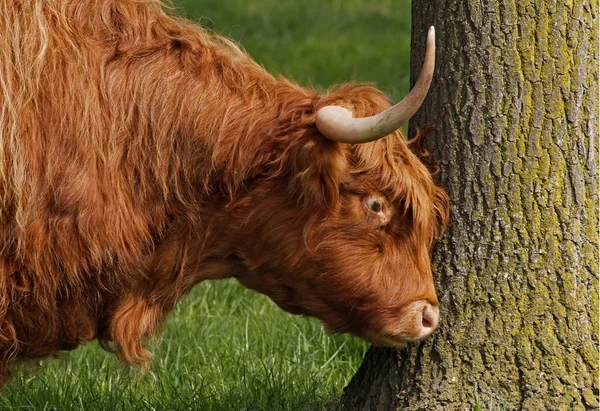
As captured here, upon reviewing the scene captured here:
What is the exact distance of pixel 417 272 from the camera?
3820 mm

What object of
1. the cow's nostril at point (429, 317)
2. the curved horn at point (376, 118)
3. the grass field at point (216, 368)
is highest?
the curved horn at point (376, 118)

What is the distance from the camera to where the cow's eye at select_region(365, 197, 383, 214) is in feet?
12.3

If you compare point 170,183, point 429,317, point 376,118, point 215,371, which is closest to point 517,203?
point 429,317

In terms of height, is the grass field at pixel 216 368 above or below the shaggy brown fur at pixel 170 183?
below

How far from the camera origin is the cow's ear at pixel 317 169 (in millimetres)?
3590

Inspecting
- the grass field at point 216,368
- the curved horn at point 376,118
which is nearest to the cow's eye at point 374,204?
the curved horn at point 376,118

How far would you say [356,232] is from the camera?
375 cm

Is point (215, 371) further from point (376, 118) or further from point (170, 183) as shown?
point (376, 118)

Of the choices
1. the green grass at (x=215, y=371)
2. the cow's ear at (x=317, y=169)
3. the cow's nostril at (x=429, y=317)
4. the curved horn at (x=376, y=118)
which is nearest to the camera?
the curved horn at (x=376, y=118)

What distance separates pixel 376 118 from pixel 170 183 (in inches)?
34.4

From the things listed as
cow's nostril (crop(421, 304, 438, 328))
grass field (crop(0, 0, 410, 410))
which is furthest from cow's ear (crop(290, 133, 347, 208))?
grass field (crop(0, 0, 410, 410))

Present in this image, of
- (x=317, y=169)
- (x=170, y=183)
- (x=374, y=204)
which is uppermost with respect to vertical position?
(x=317, y=169)

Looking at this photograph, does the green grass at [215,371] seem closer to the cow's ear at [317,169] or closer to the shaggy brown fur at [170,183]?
the shaggy brown fur at [170,183]

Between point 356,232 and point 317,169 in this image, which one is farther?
point 356,232
